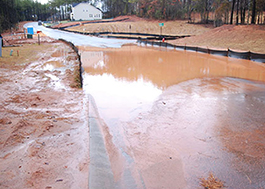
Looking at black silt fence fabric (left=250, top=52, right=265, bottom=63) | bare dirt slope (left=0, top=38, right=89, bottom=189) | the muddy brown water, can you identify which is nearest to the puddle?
the muddy brown water

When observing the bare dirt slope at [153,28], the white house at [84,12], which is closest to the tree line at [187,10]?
the bare dirt slope at [153,28]

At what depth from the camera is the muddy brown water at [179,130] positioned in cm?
439

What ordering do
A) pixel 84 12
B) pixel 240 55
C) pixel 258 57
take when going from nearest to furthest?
pixel 258 57 → pixel 240 55 → pixel 84 12

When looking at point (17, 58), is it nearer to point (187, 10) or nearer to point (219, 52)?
point (219, 52)

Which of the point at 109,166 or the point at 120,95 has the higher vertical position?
the point at 120,95

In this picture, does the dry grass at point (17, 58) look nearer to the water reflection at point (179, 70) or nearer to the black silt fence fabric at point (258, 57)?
the water reflection at point (179, 70)

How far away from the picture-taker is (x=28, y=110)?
7.31 meters

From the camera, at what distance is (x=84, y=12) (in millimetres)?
82750

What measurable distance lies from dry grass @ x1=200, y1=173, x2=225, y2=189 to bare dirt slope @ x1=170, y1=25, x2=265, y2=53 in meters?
Answer: 20.6

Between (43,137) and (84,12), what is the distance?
282ft

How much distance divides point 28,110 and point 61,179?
13.9 ft

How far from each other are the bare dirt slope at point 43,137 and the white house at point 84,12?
262 feet

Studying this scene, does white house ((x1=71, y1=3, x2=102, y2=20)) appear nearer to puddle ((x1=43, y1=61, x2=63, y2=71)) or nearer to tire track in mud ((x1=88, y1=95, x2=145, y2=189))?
puddle ((x1=43, y1=61, x2=63, y2=71))

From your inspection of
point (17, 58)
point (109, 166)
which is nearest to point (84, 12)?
point (17, 58)
